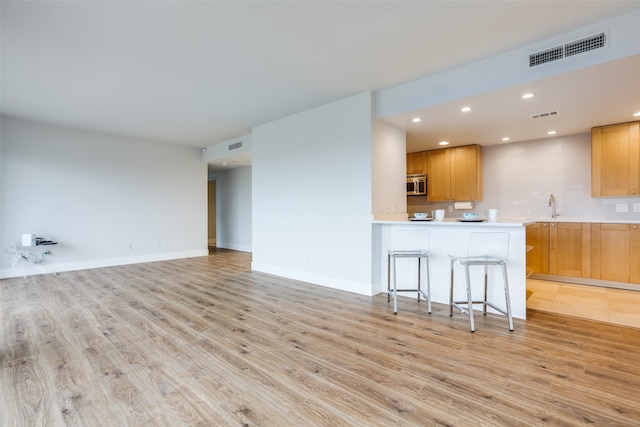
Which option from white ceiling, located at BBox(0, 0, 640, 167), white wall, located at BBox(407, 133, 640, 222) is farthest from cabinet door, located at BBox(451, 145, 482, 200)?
white ceiling, located at BBox(0, 0, 640, 167)

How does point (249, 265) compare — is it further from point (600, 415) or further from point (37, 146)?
point (600, 415)

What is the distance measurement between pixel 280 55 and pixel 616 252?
5.35 m

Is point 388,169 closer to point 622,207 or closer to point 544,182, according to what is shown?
point 544,182

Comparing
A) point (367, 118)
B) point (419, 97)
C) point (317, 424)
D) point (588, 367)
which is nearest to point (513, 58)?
point (419, 97)

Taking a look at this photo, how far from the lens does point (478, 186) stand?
5.80m

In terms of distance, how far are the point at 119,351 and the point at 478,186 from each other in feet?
19.8

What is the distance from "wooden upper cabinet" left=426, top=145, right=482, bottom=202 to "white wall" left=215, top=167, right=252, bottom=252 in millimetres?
4895

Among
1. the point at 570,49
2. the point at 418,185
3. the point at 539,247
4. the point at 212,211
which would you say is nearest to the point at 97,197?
the point at 212,211

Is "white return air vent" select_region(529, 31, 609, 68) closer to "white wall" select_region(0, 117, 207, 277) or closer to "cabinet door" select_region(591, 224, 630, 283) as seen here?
"cabinet door" select_region(591, 224, 630, 283)

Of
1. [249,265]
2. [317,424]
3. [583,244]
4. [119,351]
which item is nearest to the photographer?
[317,424]

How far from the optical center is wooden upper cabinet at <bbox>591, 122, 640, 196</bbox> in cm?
428

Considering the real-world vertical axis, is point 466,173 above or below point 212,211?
above

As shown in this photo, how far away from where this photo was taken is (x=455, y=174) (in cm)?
596

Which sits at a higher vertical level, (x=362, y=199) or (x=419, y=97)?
(x=419, y=97)
